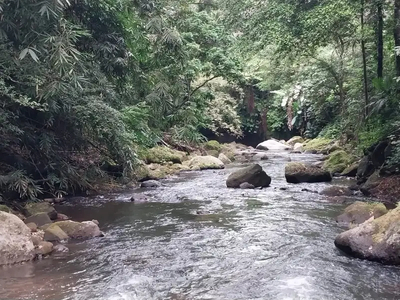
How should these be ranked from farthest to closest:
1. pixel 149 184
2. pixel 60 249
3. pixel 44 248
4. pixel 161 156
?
pixel 161 156
pixel 149 184
pixel 60 249
pixel 44 248

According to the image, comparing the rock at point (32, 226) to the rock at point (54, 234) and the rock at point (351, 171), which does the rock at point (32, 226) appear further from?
the rock at point (351, 171)

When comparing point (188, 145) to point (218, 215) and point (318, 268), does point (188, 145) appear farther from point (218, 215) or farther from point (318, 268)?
point (318, 268)

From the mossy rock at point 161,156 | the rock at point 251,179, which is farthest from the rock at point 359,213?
the mossy rock at point 161,156

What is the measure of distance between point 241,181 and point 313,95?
43.1ft

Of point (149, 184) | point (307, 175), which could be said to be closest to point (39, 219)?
point (149, 184)

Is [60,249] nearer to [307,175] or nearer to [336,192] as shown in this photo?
[336,192]

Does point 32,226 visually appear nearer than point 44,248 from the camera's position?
No

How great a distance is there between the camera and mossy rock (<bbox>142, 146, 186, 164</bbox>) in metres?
16.6

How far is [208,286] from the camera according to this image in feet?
15.9

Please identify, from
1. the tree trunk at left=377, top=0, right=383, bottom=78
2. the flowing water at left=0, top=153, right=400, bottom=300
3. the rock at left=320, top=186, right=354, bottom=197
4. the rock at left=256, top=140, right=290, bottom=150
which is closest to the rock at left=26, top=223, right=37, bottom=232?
the flowing water at left=0, top=153, right=400, bottom=300

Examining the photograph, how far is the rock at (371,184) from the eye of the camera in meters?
10.2

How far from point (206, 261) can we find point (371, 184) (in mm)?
6014

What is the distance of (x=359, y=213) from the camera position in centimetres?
751

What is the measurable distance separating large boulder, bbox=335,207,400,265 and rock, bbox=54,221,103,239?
3562 millimetres
